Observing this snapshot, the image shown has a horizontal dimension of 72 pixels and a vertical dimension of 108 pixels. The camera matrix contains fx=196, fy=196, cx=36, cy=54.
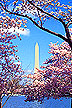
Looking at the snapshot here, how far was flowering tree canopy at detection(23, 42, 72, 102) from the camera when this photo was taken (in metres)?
14.4

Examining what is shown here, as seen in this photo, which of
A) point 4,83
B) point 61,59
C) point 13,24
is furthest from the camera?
point 61,59

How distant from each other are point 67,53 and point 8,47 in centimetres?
648

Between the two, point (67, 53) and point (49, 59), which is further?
point (49, 59)

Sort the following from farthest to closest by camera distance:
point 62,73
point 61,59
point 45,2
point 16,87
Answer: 1. point 61,59
2. point 62,73
3. point 16,87
4. point 45,2

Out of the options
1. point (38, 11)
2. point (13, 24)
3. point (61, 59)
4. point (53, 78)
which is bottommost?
point (53, 78)

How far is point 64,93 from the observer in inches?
563

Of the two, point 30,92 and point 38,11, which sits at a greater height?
point 38,11

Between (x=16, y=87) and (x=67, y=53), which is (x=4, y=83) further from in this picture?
(x=67, y=53)

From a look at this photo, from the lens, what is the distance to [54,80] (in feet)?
48.0

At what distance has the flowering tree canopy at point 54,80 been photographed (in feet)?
47.2

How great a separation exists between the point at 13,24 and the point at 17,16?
66cm

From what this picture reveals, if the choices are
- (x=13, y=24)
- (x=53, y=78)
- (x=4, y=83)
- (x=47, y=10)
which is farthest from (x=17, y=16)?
(x=53, y=78)

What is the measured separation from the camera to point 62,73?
14672mm

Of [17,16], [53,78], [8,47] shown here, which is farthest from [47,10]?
Answer: [53,78]
